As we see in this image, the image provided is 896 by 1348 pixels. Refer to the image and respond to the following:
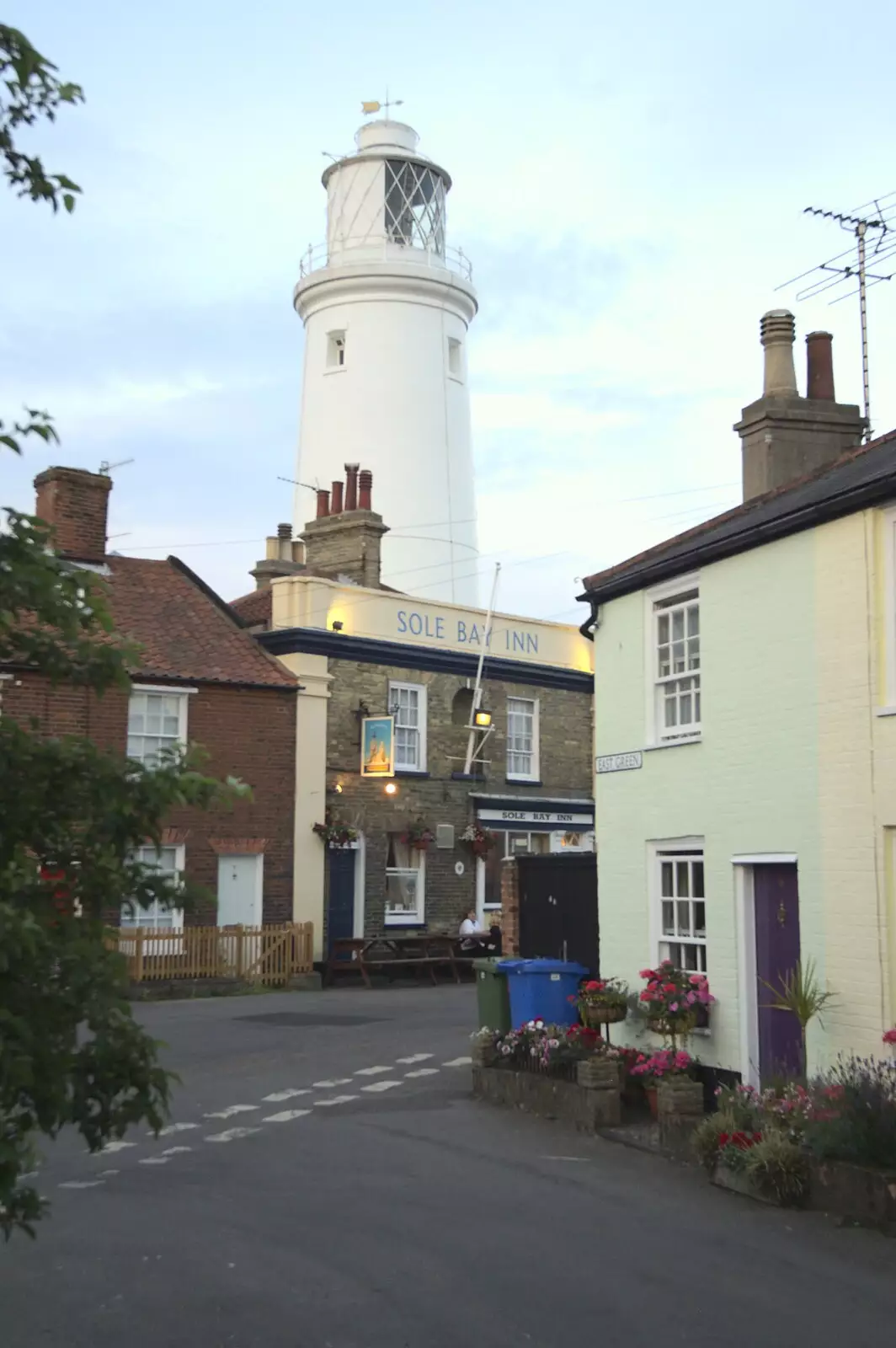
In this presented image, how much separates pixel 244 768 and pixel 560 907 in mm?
11724

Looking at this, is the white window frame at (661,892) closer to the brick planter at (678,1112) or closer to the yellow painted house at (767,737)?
the yellow painted house at (767,737)

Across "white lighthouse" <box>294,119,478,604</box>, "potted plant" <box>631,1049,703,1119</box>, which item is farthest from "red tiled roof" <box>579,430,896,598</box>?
"white lighthouse" <box>294,119,478,604</box>

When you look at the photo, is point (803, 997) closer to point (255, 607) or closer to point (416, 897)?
point (416, 897)

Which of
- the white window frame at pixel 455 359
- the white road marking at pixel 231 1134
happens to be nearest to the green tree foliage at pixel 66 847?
the white road marking at pixel 231 1134

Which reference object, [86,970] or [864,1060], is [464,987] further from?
[86,970]

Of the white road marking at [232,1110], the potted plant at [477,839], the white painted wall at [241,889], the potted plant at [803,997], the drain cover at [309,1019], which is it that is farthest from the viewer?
the potted plant at [477,839]

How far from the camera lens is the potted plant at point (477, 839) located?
3234 centimetres

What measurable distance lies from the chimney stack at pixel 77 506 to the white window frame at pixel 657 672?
1503 centimetres

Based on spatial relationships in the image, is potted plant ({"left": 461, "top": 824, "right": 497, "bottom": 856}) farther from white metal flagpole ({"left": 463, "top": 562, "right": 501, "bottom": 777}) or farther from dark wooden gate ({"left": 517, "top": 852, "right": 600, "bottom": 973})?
dark wooden gate ({"left": 517, "top": 852, "right": 600, "bottom": 973})

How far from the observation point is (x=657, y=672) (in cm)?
1532

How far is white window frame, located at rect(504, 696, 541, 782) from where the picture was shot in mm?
34031

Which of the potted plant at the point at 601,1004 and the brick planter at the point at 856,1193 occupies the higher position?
the potted plant at the point at 601,1004

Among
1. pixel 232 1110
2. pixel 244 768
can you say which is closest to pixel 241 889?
pixel 244 768

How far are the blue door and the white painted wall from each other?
5.42ft
